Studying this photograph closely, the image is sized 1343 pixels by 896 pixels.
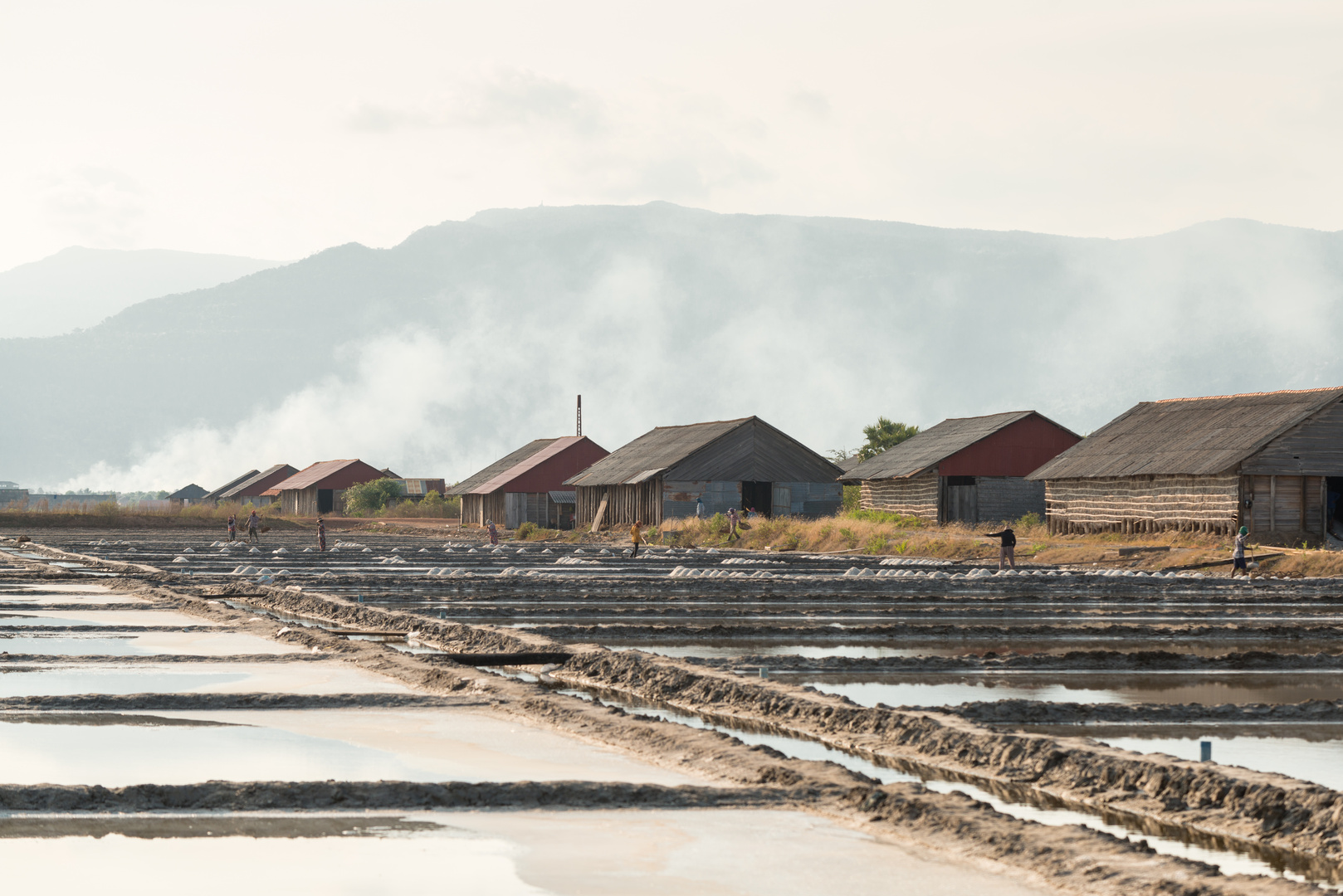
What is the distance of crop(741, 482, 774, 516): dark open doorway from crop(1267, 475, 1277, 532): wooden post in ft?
75.4

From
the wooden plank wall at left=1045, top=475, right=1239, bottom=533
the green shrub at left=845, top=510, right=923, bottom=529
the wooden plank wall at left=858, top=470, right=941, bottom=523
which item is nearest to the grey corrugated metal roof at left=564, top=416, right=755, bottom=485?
the wooden plank wall at left=858, top=470, right=941, bottom=523

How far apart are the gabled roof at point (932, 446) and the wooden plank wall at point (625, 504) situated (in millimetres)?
7196

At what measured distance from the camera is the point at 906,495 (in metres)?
53.8

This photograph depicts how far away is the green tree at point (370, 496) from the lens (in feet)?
288

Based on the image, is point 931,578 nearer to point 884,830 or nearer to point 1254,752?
point 1254,752

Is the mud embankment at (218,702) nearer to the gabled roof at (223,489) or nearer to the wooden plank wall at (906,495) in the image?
the wooden plank wall at (906,495)

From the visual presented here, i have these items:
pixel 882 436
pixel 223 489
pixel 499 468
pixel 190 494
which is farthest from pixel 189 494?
pixel 882 436

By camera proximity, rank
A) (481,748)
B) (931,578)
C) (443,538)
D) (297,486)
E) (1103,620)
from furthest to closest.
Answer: (297,486) < (443,538) < (931,578) < (1103,620) < (481,748)

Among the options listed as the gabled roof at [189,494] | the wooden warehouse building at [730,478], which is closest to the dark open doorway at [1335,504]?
the wooden warehouse building at [730,478]

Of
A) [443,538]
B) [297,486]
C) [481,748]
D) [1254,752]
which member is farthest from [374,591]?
[297,486]

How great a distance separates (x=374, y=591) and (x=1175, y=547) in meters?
20.7

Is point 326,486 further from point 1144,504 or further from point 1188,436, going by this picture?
point 1188,436

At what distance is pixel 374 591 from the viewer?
24.2 meters

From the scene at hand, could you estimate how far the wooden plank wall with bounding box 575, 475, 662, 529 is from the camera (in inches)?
2212
